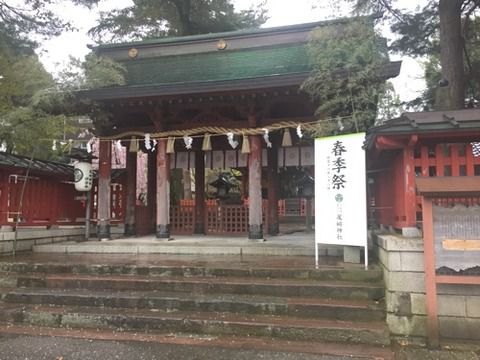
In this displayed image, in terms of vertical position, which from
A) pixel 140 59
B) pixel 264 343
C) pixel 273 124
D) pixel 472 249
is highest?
pixel 140 59

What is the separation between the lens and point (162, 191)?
10781 millimetres

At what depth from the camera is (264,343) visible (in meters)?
5.33

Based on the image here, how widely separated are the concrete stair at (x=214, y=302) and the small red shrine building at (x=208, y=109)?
342cm

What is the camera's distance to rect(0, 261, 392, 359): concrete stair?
5.50m

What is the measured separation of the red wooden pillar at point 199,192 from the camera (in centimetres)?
1319

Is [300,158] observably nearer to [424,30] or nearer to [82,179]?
[424,30]

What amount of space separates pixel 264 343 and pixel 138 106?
7.70 meters

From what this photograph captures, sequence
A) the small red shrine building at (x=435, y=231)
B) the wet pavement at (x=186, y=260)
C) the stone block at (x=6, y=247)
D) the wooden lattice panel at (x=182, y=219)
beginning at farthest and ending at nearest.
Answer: the wooden lattice panel at (x=182, y=219)
the stone block at (x=6, y=247)
the wet pavement at (x=186, y=260)
the small red shrine building at (x=435, y=231)

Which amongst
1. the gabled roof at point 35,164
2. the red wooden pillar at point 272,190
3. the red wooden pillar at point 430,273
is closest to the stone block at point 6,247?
the gabled roof at point 35,164

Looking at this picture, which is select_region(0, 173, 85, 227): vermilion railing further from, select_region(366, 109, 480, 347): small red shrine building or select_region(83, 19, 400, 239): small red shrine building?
select_region(366, 109, 480, 347): small red shrine building

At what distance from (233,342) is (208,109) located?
23.8ft

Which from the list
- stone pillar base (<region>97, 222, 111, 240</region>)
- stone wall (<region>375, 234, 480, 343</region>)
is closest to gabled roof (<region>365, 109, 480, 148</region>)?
stone wall (<region>375, 234, 480, 343</region>)

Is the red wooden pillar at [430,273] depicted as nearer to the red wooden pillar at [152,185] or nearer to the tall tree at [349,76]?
the tall tree at [349,76]

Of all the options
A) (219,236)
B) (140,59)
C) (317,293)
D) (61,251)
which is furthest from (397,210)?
(140,59)
